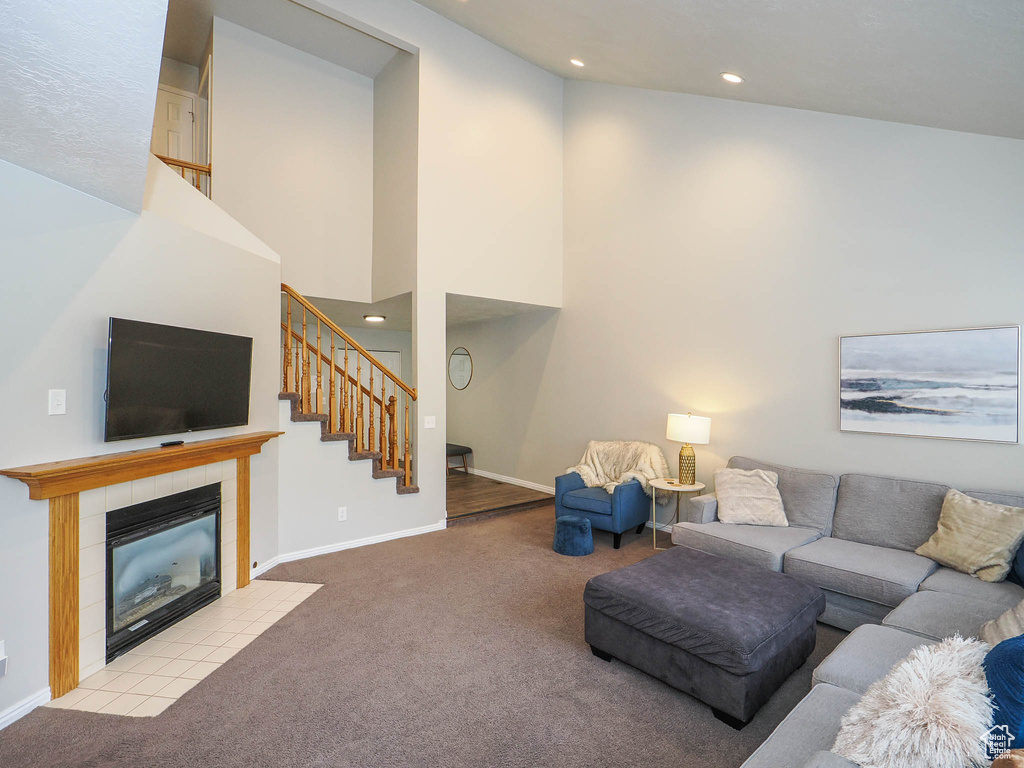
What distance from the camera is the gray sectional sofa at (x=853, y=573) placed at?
1.70m

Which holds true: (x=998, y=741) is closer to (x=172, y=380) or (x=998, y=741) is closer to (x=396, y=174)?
(x=172, y=380)

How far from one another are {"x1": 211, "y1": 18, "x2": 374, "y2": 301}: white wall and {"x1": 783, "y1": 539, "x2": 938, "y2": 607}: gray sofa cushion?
15.7 feet

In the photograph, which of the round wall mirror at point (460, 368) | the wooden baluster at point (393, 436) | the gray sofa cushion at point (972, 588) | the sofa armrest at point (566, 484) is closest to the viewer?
the gray sofa cushion at point (972, 588)

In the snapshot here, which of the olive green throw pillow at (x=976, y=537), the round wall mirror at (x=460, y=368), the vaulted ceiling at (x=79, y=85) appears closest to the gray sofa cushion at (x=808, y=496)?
the olive green throw pillow at (x=976, y=537)

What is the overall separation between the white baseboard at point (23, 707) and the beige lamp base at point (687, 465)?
13.9 feet

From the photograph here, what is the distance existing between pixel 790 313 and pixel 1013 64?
2046mm

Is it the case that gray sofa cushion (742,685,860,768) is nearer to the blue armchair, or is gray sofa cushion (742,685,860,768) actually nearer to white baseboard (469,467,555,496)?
the blue armchair

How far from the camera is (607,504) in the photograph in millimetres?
4598

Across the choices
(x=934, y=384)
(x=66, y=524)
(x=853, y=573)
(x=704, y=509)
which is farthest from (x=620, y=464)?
(x=66, y=524)

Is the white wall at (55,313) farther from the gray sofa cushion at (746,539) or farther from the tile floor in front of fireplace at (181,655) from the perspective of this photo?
the gray sofa cushion at (746,539)

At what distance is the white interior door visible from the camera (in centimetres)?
573

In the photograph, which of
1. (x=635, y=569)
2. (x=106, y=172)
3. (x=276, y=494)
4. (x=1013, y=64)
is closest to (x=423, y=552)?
(x=276, y=494)

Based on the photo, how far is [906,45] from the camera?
243 centimetres

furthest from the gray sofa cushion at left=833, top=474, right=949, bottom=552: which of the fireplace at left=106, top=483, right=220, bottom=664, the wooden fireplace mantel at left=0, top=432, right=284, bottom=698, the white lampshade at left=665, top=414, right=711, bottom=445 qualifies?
the wooden fireplace mantel at left=0, top=432, right=284, bottom=698
